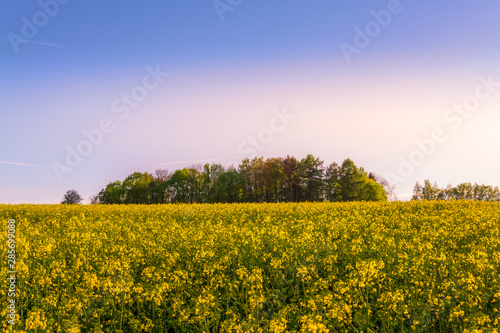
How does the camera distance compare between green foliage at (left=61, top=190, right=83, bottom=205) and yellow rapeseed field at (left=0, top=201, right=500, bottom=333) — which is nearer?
yellow rapeseed field at (left=0, top=201, right=500, bottom=333)

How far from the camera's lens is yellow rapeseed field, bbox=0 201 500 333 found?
643 cm

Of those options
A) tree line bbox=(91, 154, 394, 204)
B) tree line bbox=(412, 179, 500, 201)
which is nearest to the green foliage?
tree line bbox=(91, 154, 394, 204)

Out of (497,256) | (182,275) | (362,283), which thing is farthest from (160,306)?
(497,256)

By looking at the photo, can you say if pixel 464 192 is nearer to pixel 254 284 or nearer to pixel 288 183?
pixel 288 183

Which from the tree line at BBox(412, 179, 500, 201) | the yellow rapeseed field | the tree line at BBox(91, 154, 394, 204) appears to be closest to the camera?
the yellow rapeseed field

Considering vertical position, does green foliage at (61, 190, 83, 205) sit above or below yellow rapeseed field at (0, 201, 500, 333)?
above

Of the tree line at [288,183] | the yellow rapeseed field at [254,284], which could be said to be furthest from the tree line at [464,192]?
the yellow rapeseed field at [254,284]

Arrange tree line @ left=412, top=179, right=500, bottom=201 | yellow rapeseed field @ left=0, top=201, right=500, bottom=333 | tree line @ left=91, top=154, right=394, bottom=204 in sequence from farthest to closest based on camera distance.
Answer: tree line @ left=412, top=179, right=500, bottom=201 < tree line @ left=91, top=154, right=394, bottom=204 < yellow rapeseed field @ left=0, top=201, right=500, bottom=333

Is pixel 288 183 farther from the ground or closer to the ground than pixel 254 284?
farther from the ground

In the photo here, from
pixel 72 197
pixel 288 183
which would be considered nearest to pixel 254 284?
pixel 288 183

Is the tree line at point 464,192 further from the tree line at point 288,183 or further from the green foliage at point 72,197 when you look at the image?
the green foliage at point 72,197

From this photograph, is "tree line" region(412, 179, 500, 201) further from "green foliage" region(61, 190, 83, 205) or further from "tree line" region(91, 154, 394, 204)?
"green foliage" region(61, 190, 83, 205)

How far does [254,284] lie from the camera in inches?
318

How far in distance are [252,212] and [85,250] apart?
11.7m
